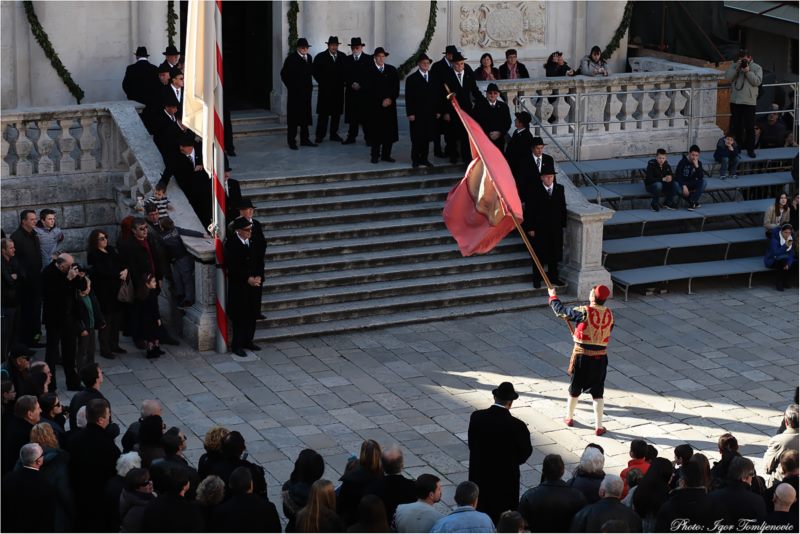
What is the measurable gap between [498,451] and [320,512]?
107 inches

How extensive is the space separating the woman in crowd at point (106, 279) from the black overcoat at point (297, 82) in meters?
5.25

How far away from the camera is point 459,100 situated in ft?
69.6

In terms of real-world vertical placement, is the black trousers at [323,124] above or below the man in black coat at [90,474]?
above

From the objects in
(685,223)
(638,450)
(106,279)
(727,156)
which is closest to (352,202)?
(106,279)

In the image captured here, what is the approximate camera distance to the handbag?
690 inches

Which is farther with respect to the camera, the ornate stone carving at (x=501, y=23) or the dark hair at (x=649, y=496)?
the ornate stone carving at (x=501, y=23)

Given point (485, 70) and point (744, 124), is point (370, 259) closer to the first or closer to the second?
point (485, 70)

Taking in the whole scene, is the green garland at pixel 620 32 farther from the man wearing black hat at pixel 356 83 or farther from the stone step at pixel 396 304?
the stone step at pixel 396 304

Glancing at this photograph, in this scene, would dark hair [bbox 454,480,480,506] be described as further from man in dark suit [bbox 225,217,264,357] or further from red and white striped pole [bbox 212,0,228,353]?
red and white striped pole [bbox 212,0,228,353]

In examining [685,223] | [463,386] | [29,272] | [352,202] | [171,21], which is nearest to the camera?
[463,386]

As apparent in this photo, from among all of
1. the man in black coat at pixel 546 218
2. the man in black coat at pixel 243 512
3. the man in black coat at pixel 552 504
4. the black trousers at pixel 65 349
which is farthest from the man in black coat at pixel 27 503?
the man in black coat at pixel 546 218

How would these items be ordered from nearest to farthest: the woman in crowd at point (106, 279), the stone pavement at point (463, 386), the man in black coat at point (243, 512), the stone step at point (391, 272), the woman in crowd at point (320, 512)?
1. the woman in crowd at point (320, 512)
2. the man in black coat at point (243, 512)
3. the stone pavement at point (463, 386)
4. the woman in crowd at point (106, 279)
5. the stone step at point (391, 272)

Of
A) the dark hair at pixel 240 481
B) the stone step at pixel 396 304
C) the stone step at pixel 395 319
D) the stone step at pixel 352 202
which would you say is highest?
the stone step at pixel 352 202

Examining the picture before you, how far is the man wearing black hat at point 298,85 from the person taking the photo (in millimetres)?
21938
